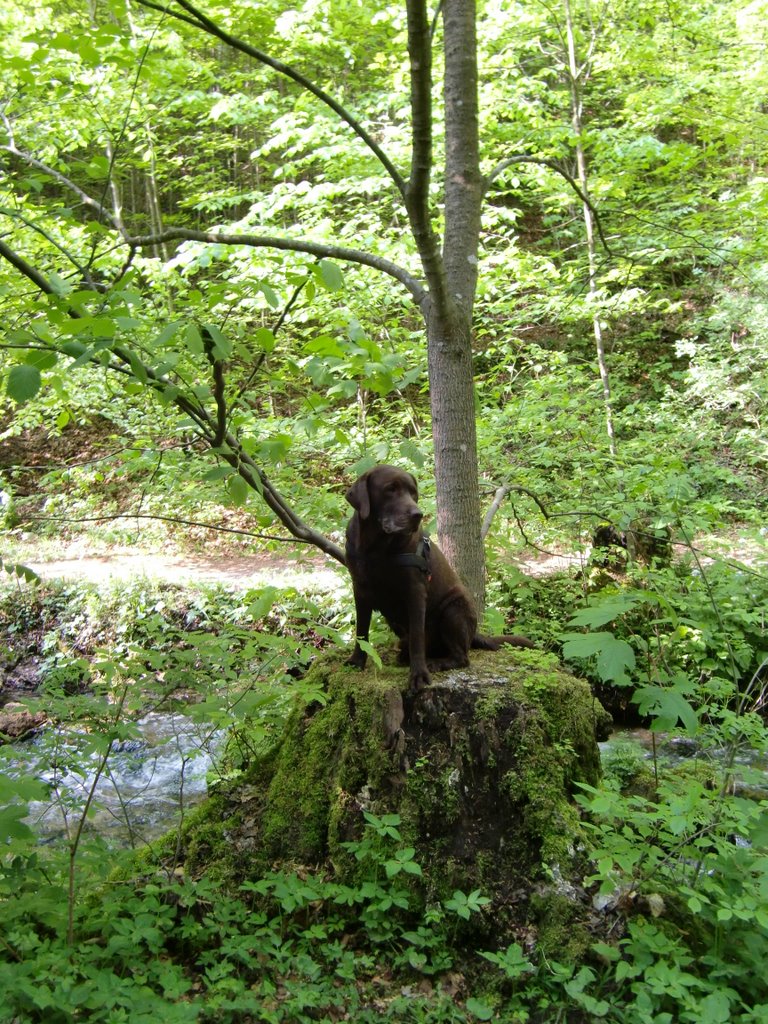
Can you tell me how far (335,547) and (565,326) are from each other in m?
12.6

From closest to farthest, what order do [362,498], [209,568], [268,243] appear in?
[362,498] < [268,243] < [209,568]

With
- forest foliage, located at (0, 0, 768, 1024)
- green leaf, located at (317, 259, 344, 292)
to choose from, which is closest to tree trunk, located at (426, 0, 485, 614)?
forest foliage, located at (0, 0, 768, 1024)

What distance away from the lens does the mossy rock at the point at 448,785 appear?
3.10m

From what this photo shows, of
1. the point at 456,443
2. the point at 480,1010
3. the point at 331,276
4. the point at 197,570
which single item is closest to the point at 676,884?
the point at 480,1010

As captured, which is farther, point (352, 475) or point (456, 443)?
point (352, 475)

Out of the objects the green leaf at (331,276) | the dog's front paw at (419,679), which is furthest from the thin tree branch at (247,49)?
the dog's front paw at (419,679)

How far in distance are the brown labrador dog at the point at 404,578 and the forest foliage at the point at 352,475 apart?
25 cm

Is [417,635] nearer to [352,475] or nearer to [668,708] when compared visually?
[668,708]

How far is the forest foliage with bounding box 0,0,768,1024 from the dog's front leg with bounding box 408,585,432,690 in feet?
1.73

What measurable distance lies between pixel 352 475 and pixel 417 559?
2.06m

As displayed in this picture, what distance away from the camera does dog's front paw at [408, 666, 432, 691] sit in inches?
136

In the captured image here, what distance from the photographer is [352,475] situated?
5.58 m

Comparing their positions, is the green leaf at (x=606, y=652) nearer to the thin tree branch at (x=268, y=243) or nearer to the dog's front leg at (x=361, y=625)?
the dog's front leg at (x=361, y=625)

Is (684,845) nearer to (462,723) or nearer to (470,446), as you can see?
(462,723)
